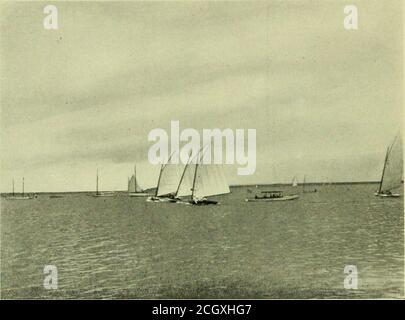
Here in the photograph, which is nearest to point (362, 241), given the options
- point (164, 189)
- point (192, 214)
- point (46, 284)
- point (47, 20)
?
point (46, 284)

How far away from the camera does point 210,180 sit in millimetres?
55594

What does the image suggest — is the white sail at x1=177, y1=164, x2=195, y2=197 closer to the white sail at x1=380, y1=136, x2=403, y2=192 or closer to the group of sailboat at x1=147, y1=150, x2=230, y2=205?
the group of sailboat at x1=147, y1=150, x2=230, y2=205

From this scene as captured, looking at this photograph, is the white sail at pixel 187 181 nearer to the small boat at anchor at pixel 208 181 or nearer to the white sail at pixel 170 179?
the small boat at anchor at pixel 208 181

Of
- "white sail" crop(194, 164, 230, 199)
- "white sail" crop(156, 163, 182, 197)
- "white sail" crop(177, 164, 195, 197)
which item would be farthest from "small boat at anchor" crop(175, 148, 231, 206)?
"white sail" crop(156, 163, 182, 197)

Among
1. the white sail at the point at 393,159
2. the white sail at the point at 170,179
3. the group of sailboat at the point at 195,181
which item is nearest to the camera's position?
the white sail at the point at 393,159

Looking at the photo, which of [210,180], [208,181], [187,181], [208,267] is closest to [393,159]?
[208,267]

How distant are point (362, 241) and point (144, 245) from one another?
14.8m

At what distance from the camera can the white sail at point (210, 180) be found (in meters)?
55.3

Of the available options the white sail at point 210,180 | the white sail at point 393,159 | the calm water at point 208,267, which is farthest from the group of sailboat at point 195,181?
the white sail at point 393,159

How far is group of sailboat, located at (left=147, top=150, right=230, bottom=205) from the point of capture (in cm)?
5544

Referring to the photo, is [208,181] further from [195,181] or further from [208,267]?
[208,267]
